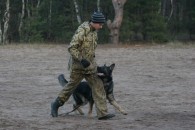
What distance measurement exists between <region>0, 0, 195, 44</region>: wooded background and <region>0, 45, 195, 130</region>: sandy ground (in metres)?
13.4

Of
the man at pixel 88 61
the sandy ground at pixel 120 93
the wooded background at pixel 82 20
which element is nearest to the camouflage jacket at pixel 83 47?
the man at pixel 88 61

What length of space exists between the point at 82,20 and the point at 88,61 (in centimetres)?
3096

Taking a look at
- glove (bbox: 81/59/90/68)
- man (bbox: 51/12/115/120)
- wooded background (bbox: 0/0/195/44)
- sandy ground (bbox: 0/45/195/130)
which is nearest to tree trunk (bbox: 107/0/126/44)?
wooded background (bbox: 0/0/195/44)

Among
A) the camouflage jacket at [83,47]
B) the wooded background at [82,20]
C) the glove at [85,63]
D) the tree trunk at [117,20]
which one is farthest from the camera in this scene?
the wooded background at [82,20]

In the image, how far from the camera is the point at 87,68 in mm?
9227

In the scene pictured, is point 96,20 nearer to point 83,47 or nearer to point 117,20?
point 83,47

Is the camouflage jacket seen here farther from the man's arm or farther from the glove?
the glove

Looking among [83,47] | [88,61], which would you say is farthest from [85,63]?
[83,47]

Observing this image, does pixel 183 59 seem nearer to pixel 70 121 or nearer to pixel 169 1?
pixel 70 121

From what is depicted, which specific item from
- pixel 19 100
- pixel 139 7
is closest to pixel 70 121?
pixel 19 100

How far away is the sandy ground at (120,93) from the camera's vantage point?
9.17 m

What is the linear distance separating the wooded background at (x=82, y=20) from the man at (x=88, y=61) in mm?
25690

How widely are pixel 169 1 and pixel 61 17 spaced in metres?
13.3

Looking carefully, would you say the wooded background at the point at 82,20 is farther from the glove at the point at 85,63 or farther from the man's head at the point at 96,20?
the glove at the point at 85,63
